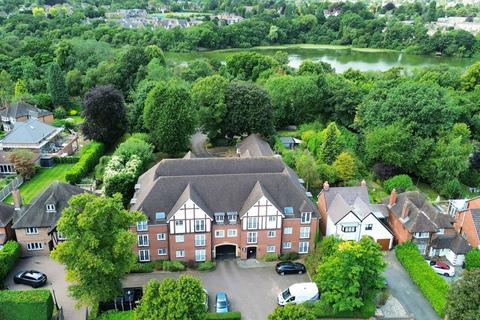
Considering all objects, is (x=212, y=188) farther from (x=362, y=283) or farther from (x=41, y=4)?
(x=41, y=4)

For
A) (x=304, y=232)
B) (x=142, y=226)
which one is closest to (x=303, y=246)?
(x=304, y=232)

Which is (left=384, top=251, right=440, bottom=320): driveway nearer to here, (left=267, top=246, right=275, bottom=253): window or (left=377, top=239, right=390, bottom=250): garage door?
(left=377, top=239, right=390, bottom=250): garage door

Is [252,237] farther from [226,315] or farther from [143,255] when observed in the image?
[143,255]

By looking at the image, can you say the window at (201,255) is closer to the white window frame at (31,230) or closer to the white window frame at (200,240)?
the white window frame at (200,240)

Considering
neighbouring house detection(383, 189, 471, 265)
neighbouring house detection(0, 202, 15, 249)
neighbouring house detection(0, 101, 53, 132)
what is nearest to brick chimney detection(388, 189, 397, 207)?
neighbouring house detection(383, 189, 471, 265)

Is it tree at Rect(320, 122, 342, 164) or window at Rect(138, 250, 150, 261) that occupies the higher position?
tree at Rect(320, 122, 342, 164)

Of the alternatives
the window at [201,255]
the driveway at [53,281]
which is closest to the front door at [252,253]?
the window at [201,255]

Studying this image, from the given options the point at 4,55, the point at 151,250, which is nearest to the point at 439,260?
the point at 151,250
